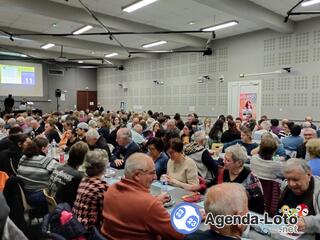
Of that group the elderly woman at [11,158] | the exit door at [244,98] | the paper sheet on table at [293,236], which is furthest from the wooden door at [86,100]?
the paper sheet on table at [293,236]

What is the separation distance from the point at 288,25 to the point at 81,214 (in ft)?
30.4

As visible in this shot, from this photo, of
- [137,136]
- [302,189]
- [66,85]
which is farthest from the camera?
[66,85]

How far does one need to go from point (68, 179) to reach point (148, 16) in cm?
746

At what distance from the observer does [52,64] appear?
18.2 meters

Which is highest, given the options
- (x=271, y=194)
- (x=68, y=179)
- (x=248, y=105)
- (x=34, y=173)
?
(x=248, y=105)

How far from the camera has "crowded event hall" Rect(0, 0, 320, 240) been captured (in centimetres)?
203

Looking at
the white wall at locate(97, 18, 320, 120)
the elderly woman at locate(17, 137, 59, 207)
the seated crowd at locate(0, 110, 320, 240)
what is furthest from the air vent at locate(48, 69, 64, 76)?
the elderly woman at locate(17, 137, 59, 207)

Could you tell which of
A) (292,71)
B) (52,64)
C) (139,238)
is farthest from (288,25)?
(52,64)

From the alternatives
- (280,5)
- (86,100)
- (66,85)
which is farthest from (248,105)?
(66,85)

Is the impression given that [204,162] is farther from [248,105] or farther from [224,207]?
[248,105]

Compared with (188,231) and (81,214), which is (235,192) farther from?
(81,214)

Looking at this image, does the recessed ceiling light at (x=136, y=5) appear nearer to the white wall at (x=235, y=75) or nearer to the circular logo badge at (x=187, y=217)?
the white wall at (x=235, y=75)

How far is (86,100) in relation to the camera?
794 inches

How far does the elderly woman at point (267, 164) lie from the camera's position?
327 cm
